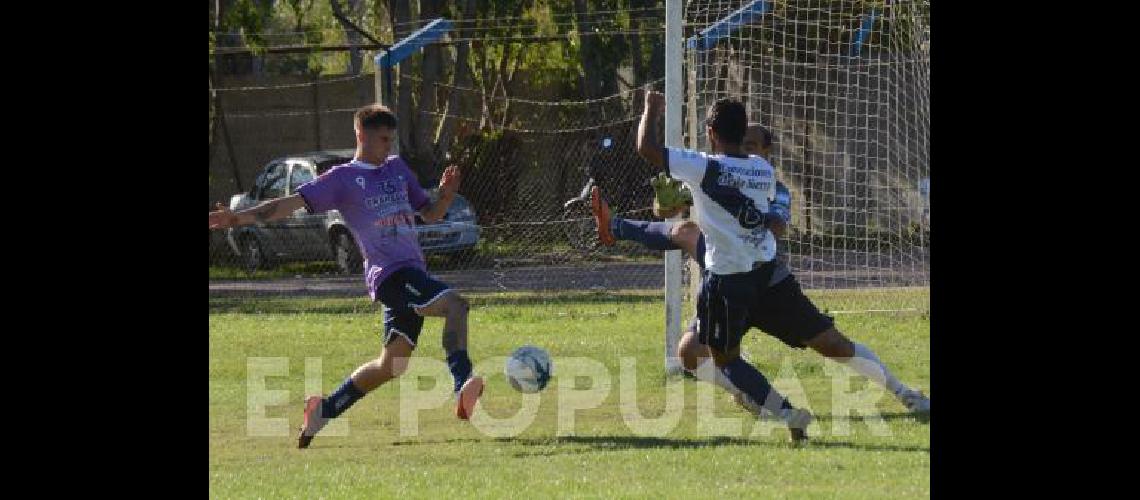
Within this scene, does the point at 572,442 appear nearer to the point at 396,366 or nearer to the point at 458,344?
the point at 458,344

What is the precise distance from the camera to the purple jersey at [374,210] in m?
10.2

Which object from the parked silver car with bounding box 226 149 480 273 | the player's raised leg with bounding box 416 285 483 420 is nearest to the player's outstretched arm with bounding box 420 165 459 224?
the player's raised leg with bounding box 416 285 483 420

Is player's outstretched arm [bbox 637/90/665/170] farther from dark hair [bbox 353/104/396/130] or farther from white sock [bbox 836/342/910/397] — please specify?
white sock [bbox 836/342/910/397]

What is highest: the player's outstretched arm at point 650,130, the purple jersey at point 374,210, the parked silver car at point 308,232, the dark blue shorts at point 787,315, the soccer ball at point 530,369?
the player's outstretched arm at point 650,130

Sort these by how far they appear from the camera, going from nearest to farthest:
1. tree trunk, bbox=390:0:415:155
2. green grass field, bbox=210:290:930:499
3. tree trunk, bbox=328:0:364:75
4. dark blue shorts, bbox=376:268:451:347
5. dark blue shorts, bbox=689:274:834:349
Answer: green grass field, bbox=210:290:930:499, dark blue shorts, bbox=689:274:834:349, dark blue shorts, bbox=376:268:451:347, tree trunk, bbox=390:0:415:155, tree trunk, bbox=328:0:364:75

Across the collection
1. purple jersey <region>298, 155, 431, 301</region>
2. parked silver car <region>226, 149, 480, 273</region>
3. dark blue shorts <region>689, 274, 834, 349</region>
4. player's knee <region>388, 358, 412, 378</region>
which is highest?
purple jersey <region>298, 155, 431, 301</region>

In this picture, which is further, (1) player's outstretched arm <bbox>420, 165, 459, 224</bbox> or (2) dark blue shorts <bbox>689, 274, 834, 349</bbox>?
(1) player's outstretched arm <bbox>420, 165, 459, 224</bbox>

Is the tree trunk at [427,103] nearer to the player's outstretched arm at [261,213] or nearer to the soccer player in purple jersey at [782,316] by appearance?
the soccer player in purple jersey at [782,316]

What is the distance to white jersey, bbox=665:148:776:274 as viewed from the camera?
373 inches

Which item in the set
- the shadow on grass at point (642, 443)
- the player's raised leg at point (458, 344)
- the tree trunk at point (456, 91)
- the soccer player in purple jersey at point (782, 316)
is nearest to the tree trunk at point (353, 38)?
the tree trunk at point (456, 91)

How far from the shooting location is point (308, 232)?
2564 centimetres

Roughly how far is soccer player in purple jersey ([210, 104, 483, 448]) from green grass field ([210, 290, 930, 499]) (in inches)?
11.2

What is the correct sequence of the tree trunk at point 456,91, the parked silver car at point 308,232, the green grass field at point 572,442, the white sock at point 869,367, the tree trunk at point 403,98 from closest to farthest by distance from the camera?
the green grass field at point 572,442 < the white sock at point 869,367 < the parked silver car at point 308,232 < the tree trunk at point 403,98 < the tree trunk at point 456,91
